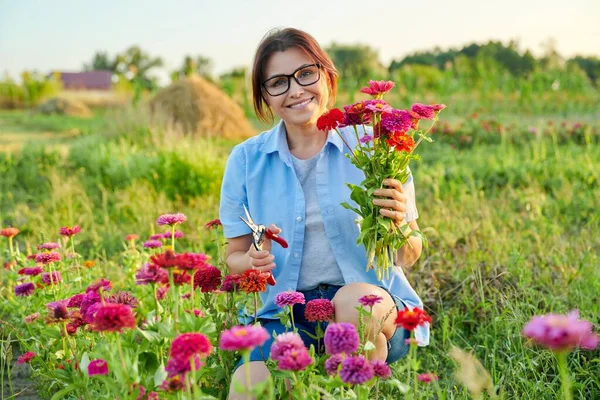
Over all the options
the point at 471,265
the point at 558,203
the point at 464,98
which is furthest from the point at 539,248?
the point at 464,98

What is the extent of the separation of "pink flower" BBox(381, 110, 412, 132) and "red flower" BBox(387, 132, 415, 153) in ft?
0.07

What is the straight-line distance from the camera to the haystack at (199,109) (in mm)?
11375

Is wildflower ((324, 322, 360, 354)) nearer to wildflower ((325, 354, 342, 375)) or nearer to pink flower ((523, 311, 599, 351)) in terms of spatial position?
wildflower ((325, 354, 342, 375))

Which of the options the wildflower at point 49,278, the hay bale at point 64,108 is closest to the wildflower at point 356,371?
the wildflower at point 49,278

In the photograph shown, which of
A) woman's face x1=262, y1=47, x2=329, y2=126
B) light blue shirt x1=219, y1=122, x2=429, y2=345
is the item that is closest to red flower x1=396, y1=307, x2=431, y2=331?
light blue shirt x1=219, y1=122, x2=429, y2=345

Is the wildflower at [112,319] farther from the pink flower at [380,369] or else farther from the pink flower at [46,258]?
the pink flower at [46,258]

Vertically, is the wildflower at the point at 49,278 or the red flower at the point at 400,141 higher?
the red flower at the point at 400,141

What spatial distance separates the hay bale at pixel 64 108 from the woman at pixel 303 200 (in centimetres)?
2182

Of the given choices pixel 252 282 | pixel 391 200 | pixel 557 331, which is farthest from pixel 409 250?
pixel 557 331

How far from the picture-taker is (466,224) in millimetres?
4098

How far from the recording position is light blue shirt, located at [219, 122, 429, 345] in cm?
229

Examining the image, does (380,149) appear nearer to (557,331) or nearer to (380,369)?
(380,369)

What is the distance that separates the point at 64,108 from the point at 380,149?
76.4ft

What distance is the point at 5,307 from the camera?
308 cm
